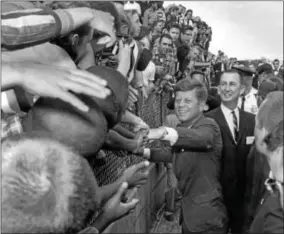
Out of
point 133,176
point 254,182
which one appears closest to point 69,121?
point 133,176

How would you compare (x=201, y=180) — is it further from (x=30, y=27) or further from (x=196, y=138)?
(x=30, y=27)

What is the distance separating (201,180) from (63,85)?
2.03m

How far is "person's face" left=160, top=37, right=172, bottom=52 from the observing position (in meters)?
6.39

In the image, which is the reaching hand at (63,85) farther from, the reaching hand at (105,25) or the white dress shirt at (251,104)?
the white dress shirt at (251,104)

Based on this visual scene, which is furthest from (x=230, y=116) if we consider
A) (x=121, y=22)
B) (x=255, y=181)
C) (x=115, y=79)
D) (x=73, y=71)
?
(x=73, y=71)

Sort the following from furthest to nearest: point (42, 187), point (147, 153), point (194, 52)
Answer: point (194, 52)
point (147, 153)
point (42, 187)

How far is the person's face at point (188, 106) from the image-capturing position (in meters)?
3.26

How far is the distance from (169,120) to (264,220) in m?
4.52

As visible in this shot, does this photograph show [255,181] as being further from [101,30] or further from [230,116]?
[101,30]

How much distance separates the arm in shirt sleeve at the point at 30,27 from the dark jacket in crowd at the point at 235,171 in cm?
270

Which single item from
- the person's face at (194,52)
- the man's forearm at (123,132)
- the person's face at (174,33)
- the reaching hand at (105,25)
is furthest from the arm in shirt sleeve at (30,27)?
the person's face at (194,52)

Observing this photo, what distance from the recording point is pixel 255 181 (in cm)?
325

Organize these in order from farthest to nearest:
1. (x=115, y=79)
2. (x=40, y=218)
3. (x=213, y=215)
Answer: (x=213, y=215) → (x=115, y=79) → (x=40, y=218)

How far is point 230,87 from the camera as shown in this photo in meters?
4.04
